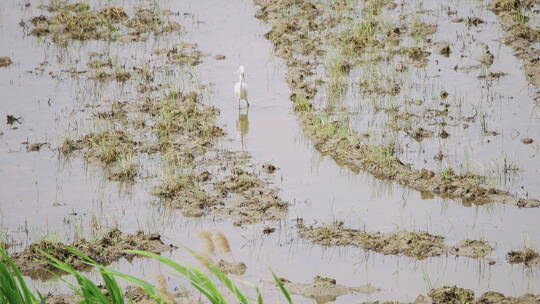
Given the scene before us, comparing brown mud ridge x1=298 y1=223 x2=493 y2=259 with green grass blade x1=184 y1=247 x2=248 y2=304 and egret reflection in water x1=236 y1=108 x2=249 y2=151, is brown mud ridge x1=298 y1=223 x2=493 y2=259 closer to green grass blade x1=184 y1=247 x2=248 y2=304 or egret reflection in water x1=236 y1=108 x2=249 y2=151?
egret reflection in water x1=236 y1=108 x2=249 y2=151

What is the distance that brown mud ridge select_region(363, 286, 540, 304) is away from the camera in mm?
6656

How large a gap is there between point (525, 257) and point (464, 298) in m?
1.02

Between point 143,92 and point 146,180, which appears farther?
point 143,92

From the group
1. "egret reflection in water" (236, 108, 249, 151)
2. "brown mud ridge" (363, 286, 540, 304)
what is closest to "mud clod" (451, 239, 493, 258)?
"brown mud ridge" (363, 286, 540, 304)

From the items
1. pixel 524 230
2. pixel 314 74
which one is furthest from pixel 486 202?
pixel 314 74

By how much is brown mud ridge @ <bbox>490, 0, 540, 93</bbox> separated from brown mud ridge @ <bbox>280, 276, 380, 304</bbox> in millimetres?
5228

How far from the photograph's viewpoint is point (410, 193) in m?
8.77

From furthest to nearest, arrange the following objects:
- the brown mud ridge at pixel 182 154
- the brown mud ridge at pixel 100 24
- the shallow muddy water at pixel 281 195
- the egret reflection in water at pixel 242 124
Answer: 1. the brown mud ridge at pixel 100 24
2. the egret reflection in water at pixel 242 124
3. the brown mud ridge at pixel 182 154
4. the shallow muddy water at pixel 281 195

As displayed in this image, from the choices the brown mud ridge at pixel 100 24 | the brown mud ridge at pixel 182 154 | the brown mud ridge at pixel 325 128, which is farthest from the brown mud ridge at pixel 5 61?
the brown mud ridge at pixel 325 128

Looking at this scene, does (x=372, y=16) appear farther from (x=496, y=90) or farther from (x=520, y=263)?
(x=520, y=263)

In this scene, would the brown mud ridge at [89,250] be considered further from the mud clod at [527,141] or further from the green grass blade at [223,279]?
the mud clod at [527,141]

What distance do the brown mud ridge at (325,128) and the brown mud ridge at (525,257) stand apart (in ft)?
3.27

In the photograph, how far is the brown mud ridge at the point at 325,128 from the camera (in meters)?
8.66

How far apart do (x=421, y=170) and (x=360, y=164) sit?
0.70 m
